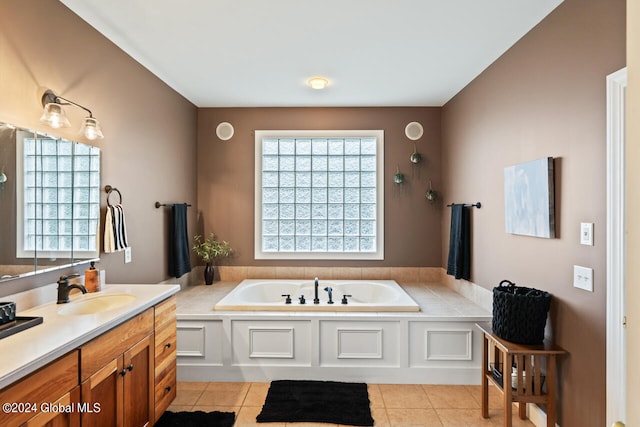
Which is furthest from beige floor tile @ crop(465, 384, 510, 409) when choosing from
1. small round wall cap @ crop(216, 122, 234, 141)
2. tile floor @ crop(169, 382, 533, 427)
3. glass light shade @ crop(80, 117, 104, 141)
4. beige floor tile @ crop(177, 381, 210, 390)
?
small round wall cap @ crop(216, 122, 234, 141)

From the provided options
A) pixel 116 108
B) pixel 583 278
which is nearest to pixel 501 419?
pixel 583 278

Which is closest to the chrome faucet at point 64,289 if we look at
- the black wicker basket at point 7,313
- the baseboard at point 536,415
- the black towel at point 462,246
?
the black wicker basket at point 7,313

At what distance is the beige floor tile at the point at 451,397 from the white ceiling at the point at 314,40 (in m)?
2.63

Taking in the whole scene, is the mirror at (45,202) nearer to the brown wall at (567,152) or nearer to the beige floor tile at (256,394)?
the beige floor tile at (256,394)

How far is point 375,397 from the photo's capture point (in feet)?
8.64

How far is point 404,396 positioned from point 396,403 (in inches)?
4.9

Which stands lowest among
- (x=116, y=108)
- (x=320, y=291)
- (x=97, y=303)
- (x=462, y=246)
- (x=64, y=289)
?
(x=320, y=291)

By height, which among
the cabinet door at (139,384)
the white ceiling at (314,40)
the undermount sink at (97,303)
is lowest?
the cabinet door at (139,384)

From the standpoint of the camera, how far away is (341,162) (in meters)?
4.12

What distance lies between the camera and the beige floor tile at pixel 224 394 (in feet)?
8.39

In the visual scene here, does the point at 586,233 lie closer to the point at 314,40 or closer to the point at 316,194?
the point at 314,40

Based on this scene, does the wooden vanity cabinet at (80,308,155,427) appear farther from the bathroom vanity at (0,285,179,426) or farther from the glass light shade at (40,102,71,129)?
the glass light shade at (40,102,71,129)

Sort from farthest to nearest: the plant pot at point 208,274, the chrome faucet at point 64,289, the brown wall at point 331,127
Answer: the brown wall at point 331,127, the plant pot at point 208,274, the chrome faucet at point 64,289

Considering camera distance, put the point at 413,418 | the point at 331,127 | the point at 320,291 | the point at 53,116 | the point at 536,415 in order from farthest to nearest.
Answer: the point at 331,127 → the point at 320,291 → the point at 413,418 → the point at 536,415 → the point at 53,116
